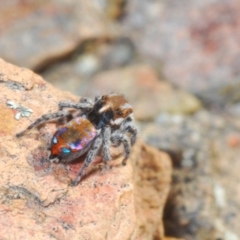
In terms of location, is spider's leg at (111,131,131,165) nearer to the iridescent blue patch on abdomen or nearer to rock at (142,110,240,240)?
the iridescent blue patch on abdomen

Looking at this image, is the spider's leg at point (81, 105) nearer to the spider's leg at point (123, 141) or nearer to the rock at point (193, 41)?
the spider's leg at point (123, 141)

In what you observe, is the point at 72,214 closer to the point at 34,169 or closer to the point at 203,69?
the point at 34,169

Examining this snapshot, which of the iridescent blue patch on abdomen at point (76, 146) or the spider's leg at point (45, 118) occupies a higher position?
the spider's leg at point (45, 118)

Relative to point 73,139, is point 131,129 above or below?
above

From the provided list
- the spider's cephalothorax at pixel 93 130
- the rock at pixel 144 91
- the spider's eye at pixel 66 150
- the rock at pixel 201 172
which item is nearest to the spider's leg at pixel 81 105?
the spider's cephalothorax at pixel 93 130

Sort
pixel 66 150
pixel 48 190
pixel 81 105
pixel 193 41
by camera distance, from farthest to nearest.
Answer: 1. pixel 193 41
2. pixel 81 105
3. pixel 66 150
4. pixel 48 190

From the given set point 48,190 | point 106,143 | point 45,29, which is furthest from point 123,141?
point 45,29

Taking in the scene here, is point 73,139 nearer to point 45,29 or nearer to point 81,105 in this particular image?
point 81,105
